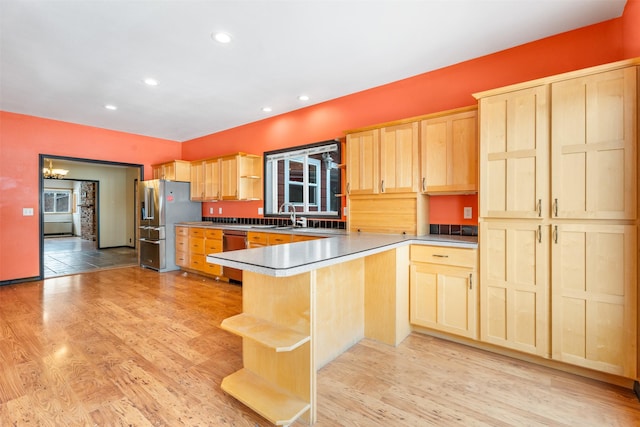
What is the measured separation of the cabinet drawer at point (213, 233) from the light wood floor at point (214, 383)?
1792 mm

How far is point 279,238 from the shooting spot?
3893mm

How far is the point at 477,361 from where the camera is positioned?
2.34 m

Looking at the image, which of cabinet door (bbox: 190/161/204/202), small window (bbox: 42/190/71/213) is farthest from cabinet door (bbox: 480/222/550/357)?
small window (bbox: 42/190/71/213)

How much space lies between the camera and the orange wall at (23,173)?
4574mm

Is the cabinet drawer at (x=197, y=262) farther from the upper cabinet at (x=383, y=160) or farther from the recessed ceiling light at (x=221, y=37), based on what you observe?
the recessed ceiling light at (x=221, y=37)

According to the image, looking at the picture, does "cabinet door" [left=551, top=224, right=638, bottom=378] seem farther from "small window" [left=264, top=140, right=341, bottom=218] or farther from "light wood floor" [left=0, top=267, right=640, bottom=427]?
"small window" [left=264, top=140, right=341, bottom=218]

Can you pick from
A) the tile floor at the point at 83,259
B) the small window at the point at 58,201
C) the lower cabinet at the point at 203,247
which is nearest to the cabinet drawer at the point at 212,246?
the lower cabinet at the point at 203,247

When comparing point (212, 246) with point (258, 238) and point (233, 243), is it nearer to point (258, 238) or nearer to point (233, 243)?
point (233, 243)

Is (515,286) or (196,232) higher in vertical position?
(196,232)

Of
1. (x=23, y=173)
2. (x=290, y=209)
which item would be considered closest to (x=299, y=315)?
(x=290, y=209)

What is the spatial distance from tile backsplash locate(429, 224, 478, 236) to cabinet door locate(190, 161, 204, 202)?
4327 millimetres

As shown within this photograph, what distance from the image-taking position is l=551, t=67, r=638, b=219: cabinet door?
75.4 inches

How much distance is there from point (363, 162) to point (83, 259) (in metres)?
6.98

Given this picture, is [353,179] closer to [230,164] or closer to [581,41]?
[581,41]
